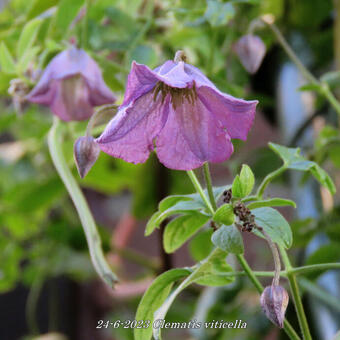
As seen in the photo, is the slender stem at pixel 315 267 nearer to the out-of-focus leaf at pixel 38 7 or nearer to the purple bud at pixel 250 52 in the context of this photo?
the purple bud at pixel 250 52

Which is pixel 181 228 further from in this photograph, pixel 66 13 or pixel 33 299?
pixel 33 299

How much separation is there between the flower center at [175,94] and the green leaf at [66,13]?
0.15 metres

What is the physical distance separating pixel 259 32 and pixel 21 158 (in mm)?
386

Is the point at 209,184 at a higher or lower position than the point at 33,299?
higher

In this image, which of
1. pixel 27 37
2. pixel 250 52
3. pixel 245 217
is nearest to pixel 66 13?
pixel 27 37

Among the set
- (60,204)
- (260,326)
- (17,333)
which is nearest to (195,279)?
(260,326)

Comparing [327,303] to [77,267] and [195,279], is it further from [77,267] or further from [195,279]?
[77,267]

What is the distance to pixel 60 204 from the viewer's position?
805 millimetres

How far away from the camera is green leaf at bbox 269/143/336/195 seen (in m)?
0.28

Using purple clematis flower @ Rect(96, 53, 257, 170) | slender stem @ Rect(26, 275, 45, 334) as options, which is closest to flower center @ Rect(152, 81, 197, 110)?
purple clematis flower @ Rect(96, 53, 257, 170)

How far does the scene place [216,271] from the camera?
29 centimetres

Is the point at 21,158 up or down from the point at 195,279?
down

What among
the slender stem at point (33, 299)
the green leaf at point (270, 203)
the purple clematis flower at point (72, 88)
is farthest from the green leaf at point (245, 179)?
the slender stem at point (33, 299)

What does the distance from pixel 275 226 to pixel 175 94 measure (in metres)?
0.10
